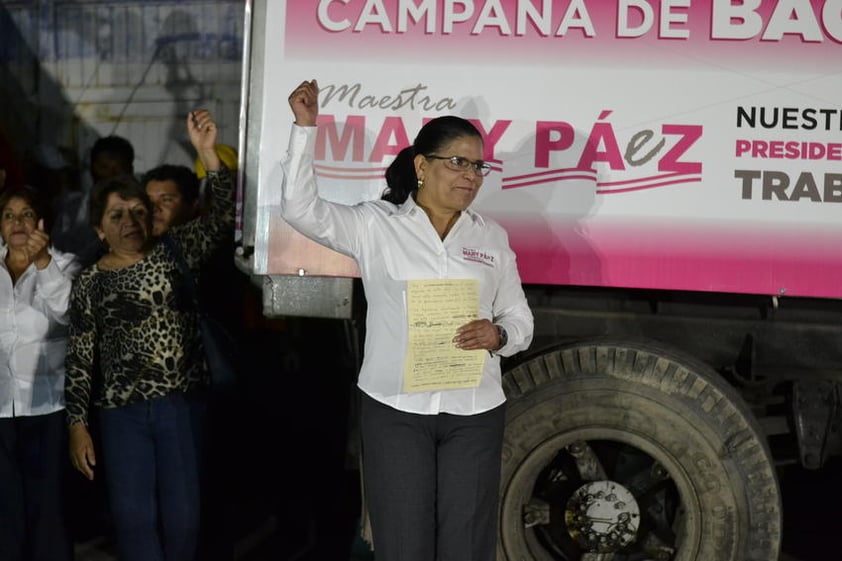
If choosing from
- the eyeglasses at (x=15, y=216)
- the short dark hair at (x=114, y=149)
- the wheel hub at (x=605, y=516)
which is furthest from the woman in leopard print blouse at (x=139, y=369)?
the short dark hair at (x=114, y=149)

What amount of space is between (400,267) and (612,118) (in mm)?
1145

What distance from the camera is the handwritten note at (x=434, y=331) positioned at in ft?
10.8

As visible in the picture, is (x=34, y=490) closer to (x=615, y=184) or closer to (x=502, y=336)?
(x=502, y=336)

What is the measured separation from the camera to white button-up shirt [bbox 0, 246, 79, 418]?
14.1 feet

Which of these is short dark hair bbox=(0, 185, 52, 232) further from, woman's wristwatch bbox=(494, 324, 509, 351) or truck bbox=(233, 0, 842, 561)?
woman's wristwatch bbox=(494, 324, 509, 351)

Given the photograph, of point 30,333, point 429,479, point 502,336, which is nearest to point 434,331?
point 502,336

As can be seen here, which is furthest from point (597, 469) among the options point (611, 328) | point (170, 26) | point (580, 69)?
point (170, 26)

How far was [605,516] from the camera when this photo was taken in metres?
4.18

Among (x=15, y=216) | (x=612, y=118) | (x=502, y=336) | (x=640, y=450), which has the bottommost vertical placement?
(x=640, y=450)

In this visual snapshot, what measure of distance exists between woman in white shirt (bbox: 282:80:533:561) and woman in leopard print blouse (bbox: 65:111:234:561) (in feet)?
3.18

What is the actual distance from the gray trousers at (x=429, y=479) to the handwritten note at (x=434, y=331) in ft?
0.41

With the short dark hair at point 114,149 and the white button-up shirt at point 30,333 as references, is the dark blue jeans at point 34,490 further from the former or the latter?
the short dark hair at point 114,149

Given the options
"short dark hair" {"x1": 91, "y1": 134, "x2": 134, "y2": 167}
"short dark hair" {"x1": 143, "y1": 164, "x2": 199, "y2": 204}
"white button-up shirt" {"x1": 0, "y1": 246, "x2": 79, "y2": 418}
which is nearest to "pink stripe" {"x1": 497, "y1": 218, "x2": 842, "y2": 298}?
"short dark hair" {"x1": 143, "y1": 164, "x2": 199, "y2": 204}

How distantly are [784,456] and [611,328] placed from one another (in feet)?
3.75
